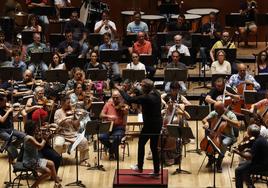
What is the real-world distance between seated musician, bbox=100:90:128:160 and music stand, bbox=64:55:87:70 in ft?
9.83

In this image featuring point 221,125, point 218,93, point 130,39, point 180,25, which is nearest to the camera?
point 221,125

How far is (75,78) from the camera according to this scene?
18.2 metres

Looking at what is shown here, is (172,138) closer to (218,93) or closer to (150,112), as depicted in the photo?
(150,112)

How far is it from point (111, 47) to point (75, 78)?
2.62 metres

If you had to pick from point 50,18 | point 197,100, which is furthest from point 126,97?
point 50,18

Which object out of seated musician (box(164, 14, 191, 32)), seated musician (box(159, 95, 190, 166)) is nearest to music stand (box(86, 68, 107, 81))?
seated musician (box(159, 95, 190, 166))

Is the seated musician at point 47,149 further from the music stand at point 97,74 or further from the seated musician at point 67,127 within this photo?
the music stand at point 97,74

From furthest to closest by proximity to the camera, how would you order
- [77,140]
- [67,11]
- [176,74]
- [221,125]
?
[67,11] → [176,74] → [221,125] → [77,140]

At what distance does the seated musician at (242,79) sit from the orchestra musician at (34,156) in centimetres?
528

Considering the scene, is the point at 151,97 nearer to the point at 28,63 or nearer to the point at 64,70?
the point at 64,70

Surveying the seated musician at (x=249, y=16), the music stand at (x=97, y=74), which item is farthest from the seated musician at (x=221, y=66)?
the seated musician at (x=249, y=16)

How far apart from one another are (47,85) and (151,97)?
4.68 meters

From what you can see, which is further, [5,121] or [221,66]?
[221,66]

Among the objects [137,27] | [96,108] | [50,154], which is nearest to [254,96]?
[96,108]
